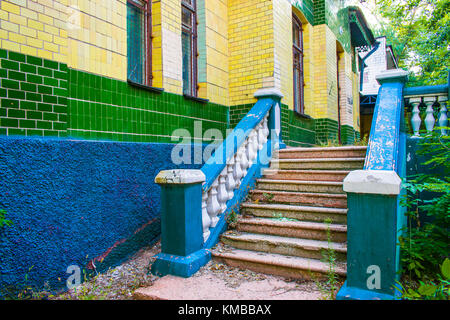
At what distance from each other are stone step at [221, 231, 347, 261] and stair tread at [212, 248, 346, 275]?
58 millimetres

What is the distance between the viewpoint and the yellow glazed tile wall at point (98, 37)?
3.45 metres

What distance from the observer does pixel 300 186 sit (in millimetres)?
4414

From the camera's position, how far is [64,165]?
299 centimetres

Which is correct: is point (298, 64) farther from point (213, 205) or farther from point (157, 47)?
point (213, 205)

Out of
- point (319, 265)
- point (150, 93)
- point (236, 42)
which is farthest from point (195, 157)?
point (236, 42)

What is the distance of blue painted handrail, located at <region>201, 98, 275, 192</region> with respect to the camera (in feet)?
11.9

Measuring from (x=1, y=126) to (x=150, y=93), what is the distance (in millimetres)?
2034

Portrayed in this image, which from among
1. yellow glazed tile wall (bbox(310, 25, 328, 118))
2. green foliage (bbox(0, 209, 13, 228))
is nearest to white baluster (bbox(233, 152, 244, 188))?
green foliage (bbox(0, 209, 13, 228))

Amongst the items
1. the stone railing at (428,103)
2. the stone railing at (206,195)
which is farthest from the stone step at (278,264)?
the stone railing at (428,103)

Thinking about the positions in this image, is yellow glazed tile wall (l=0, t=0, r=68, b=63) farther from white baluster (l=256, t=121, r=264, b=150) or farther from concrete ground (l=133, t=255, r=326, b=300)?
white baluster (l=256, t=121, r=264, b=150)

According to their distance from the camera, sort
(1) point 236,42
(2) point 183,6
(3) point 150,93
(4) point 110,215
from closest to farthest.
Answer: (4) point 110,215, (3) point 150,93, (2) point 183,6, (1) point 236,42

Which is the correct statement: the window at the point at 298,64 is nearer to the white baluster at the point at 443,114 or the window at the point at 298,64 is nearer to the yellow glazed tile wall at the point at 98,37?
the white baluster at the point at 443,114

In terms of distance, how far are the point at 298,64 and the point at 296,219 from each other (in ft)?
17.0
